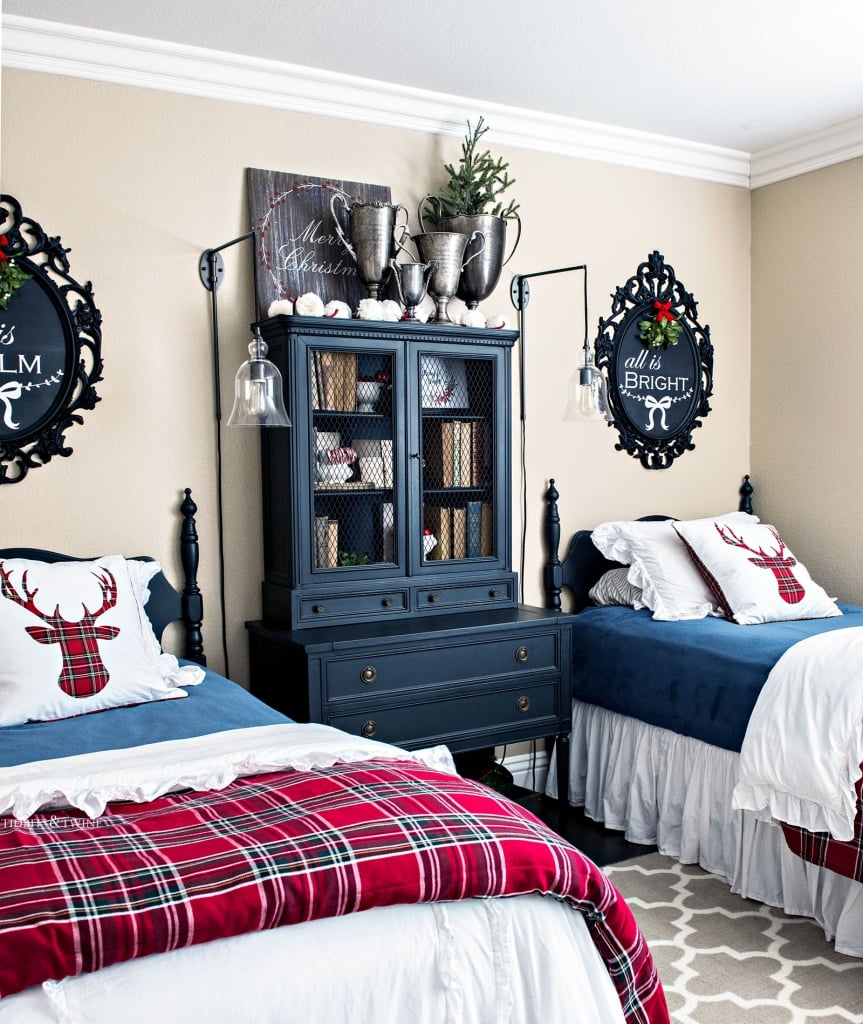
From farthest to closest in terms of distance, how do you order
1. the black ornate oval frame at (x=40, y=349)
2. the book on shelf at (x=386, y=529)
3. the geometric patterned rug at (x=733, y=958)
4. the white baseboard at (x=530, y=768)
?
the white baseboard at (x=530, y=768) < the book on shelf at (x=386, y=529) < the black ornate oval frame at (x=40, y=349) < the geometric patterned rug at (x=733, y=958)

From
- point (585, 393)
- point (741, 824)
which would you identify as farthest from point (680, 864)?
point (585, 393)

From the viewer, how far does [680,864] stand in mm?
3320

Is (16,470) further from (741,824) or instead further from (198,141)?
(741,824)

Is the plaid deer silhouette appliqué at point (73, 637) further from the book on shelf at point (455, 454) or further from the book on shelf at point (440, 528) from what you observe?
the book on shelf at point (455, 454)

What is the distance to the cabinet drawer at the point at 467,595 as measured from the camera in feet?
11.3

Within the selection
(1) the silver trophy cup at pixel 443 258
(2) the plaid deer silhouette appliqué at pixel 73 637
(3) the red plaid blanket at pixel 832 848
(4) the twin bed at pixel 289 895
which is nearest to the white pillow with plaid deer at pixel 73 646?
(2) the plaid deer silhouette appliqué at pixel 73 637

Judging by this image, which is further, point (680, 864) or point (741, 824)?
point (680, 864)

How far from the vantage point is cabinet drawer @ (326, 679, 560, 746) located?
3.12 meters

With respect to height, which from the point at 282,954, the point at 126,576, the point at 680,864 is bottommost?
the point at 680,864

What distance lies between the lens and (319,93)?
11.5 ft

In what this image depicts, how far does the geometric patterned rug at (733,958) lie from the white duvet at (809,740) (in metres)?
0.31

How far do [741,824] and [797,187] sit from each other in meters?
2.72

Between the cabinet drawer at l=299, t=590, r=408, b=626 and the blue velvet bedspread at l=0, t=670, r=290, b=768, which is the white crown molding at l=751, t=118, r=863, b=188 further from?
the blue velvet bedspread at l=0, t=670, r=290, b=768

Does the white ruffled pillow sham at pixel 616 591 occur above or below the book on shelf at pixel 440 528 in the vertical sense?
below
